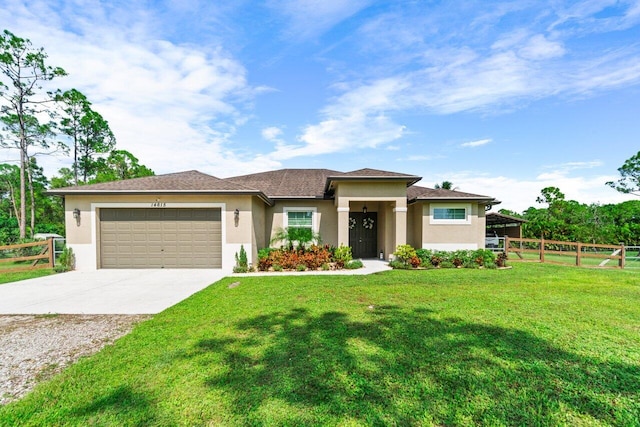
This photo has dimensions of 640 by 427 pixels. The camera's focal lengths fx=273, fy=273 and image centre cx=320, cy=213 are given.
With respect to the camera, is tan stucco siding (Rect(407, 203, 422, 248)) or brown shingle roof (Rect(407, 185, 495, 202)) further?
tan stucco siding (Rect(407, 203, 422, 248))

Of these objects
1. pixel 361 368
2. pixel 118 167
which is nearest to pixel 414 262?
pixel 361 368

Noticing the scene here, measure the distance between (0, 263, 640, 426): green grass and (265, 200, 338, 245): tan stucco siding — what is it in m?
7.60

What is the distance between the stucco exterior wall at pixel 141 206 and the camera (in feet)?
34.5

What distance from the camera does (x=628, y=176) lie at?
31656mm

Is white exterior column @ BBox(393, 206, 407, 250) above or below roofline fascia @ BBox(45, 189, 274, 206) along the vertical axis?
below

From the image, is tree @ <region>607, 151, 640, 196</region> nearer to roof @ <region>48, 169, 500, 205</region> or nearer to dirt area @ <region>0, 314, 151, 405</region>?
roof @ <region>48, 169, 500, 205</region>

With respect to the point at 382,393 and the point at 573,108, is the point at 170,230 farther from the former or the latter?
the point at 573,108

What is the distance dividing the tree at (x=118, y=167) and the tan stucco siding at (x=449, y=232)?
98.1ft

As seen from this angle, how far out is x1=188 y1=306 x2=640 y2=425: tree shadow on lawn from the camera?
2.38 meters

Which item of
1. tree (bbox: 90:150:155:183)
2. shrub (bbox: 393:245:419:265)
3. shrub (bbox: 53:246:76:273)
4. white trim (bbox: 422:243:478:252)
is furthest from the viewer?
tree (bbox: 90:150:155:183)

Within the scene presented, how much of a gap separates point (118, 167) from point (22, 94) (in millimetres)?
10915

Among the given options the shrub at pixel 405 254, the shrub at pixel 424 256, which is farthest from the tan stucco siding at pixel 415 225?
the shrub at pixel 405 254

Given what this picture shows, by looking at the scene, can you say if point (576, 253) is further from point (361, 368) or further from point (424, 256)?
point (361, 368)

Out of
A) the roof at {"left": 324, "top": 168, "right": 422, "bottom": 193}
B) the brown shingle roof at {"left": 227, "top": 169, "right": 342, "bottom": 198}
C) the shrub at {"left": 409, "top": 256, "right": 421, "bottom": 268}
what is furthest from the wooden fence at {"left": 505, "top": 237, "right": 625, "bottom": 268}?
the brown shingle roof at {"left": 227, "top": 169, "right": 342, "bottom": 198}
